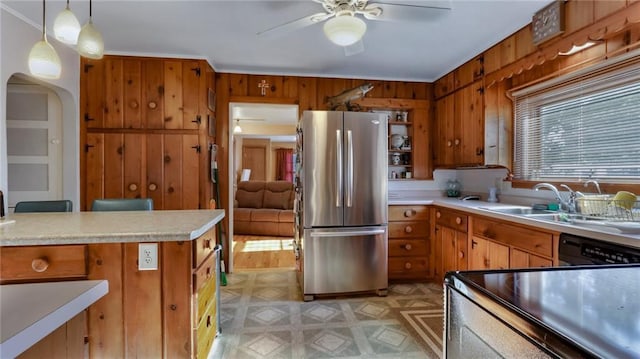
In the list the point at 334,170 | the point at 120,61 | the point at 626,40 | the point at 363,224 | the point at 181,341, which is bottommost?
the point at 181,341

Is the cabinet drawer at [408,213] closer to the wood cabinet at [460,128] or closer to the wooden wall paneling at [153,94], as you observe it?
the wood cabinet at [460,128]

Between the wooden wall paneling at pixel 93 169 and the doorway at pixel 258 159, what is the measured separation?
1.26m

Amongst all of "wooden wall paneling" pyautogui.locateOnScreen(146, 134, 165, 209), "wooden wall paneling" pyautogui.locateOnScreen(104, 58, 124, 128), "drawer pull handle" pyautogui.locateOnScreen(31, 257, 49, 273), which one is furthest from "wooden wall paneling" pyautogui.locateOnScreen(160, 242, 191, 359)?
"wooden wall paneling" pyautogui.locateOnScreen(104, 58, 124, 128)

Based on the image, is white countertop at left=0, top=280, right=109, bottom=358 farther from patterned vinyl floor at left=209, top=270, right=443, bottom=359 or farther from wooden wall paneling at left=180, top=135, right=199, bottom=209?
wooden wall paneling at left=180, top=135, right=199, bottom=209

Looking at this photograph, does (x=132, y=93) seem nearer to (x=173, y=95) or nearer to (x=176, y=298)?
(x=173, y=95)

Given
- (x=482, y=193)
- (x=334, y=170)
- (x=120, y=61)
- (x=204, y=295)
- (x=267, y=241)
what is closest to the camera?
(x=204, y=295)

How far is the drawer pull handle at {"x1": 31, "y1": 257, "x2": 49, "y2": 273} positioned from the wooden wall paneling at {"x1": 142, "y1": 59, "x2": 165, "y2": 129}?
2.07 meters

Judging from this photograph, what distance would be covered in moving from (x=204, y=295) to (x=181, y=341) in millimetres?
287

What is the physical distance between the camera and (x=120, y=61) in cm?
312

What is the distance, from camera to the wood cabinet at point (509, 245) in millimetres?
1836

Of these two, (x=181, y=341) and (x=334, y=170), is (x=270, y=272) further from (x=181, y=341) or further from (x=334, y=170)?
(x=181, y=341)

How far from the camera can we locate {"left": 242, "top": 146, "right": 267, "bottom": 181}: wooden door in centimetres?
957

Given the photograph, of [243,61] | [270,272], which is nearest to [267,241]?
[270,272]

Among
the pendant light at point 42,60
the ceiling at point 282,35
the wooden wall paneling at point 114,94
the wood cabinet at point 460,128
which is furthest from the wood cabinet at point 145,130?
the wood cabinet at point 460,128
